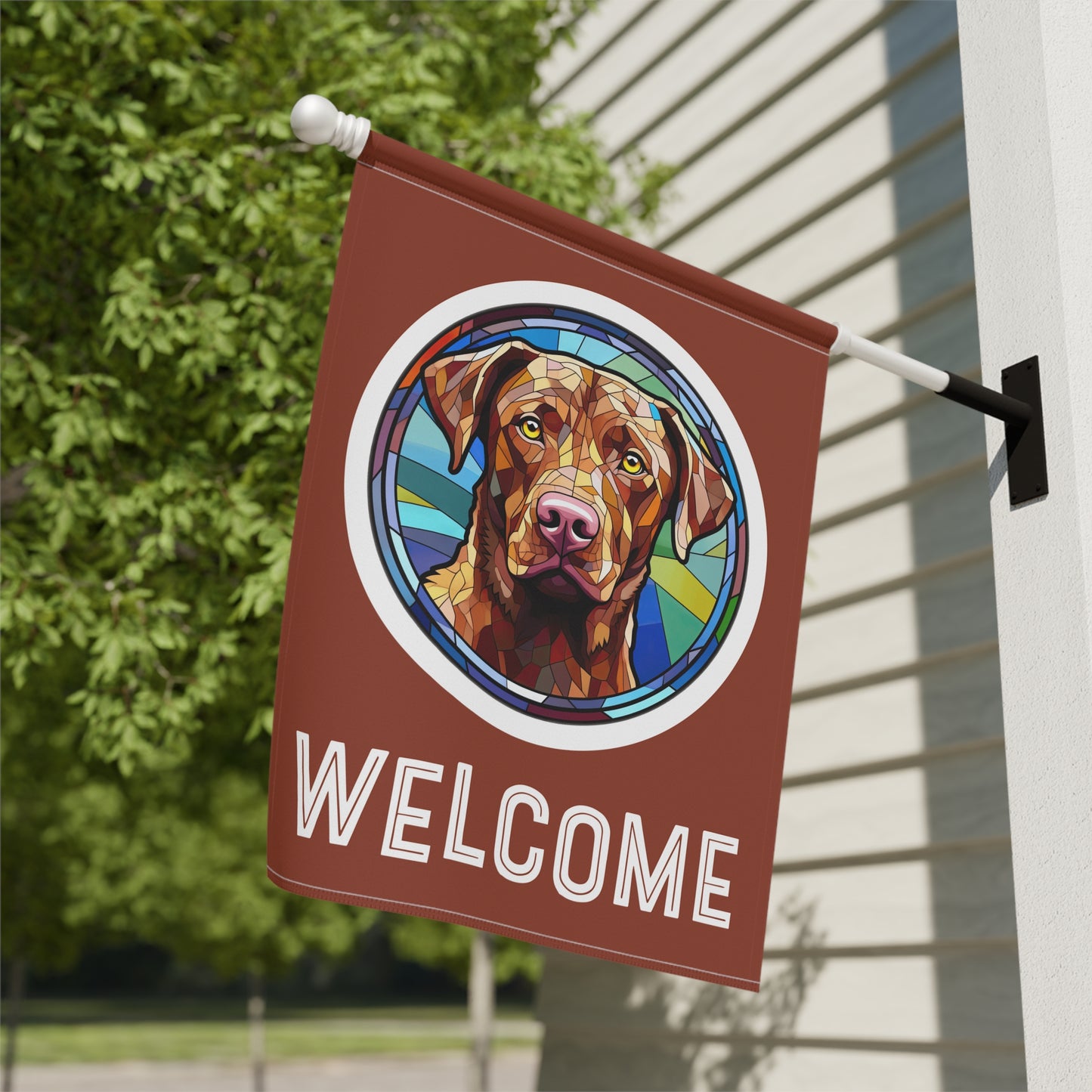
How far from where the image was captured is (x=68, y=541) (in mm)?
5801

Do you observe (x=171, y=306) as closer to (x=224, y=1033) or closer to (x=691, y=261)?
(x=691, y=261)

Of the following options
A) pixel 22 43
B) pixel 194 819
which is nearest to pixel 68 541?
pixel 22 43

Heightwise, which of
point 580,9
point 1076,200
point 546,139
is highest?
point 580,9

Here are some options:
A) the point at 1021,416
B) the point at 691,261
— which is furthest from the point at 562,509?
the point at 691,261

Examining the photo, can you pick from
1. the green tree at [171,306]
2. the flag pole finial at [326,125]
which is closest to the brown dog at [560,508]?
the flag pole finial at [326,125]

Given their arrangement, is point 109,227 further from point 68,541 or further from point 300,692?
point 300,692

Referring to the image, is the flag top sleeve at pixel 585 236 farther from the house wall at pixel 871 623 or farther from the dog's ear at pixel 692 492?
the house wall at pixel 871 623

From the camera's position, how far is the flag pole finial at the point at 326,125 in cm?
248

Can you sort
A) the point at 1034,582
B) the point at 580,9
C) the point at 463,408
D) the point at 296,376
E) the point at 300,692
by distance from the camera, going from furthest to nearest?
the point at 580,9 → the point at 296,376 → the point at 1034,582 → the point at 463,408 → the point at 300,692

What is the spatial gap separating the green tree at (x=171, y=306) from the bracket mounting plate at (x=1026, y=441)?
3.10 metres

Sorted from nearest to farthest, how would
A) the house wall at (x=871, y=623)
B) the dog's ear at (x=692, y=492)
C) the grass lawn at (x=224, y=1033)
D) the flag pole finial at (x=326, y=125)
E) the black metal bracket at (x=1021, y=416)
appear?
the flag pole finial at (x=326, y=125) → the dog's ear at (x=692, y=492) → the black metal bracket at (x=1021, y=416) → the house wall at (x=871, y=623) → the grass lawn at (x=224, y=1033)

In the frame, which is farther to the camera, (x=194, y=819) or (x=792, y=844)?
(x=194, y=819)

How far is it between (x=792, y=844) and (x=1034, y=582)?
3181mm

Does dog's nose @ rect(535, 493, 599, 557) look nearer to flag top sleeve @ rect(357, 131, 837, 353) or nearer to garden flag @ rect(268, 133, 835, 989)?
garden flag @ rect(268, 133, 835, 989)
